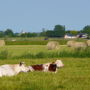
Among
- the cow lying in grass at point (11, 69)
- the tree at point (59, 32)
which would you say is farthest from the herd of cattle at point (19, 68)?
the tree at point (59, 32)

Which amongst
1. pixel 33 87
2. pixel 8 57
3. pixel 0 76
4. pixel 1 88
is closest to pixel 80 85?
pixel 33 87

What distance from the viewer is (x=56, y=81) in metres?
10.3

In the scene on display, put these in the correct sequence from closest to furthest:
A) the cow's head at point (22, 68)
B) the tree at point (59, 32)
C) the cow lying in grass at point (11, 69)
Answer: the cow lying in grass at point (11, 69) → the cow's head at point (22, 68) → the tree at point (59, 32)

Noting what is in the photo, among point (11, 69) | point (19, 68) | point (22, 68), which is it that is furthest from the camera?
point (22, 68)

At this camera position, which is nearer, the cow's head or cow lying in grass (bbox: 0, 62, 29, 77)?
cow lying in grass (bbox: 0, 62, 29, 77)

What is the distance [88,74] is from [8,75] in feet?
8.86

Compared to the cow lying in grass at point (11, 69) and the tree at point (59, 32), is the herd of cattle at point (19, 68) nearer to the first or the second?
the cow lying in grass at point (11, 69)

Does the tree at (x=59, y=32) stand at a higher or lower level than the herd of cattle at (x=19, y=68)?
lower

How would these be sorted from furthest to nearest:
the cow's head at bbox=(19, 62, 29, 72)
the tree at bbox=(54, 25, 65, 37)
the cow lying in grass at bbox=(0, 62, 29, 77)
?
the tree at bbox=(54, 25, 65, 37)
the cow's head at bbox=(19, 62, 29, 72)
the cow lying in grass at bbox=(0, 62, 29, 77)

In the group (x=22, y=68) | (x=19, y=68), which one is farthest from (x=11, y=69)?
(x=22, y=68)

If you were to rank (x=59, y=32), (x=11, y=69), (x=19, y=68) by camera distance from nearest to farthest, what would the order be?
(x=11, y=69)
(x=19, y=68)
(x=59, y=32)

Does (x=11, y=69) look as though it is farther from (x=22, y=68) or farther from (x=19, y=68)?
(x=22, y=68)

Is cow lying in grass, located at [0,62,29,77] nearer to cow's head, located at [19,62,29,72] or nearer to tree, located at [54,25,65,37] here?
cow's head, located at [19,62,29,72]

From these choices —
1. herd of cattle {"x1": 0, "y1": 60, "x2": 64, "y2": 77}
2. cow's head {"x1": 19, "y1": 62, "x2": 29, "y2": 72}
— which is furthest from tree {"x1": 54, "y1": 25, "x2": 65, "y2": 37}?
cow's head {"x1": 19, "y1": 62, "x2": 29, "y2": 72}
